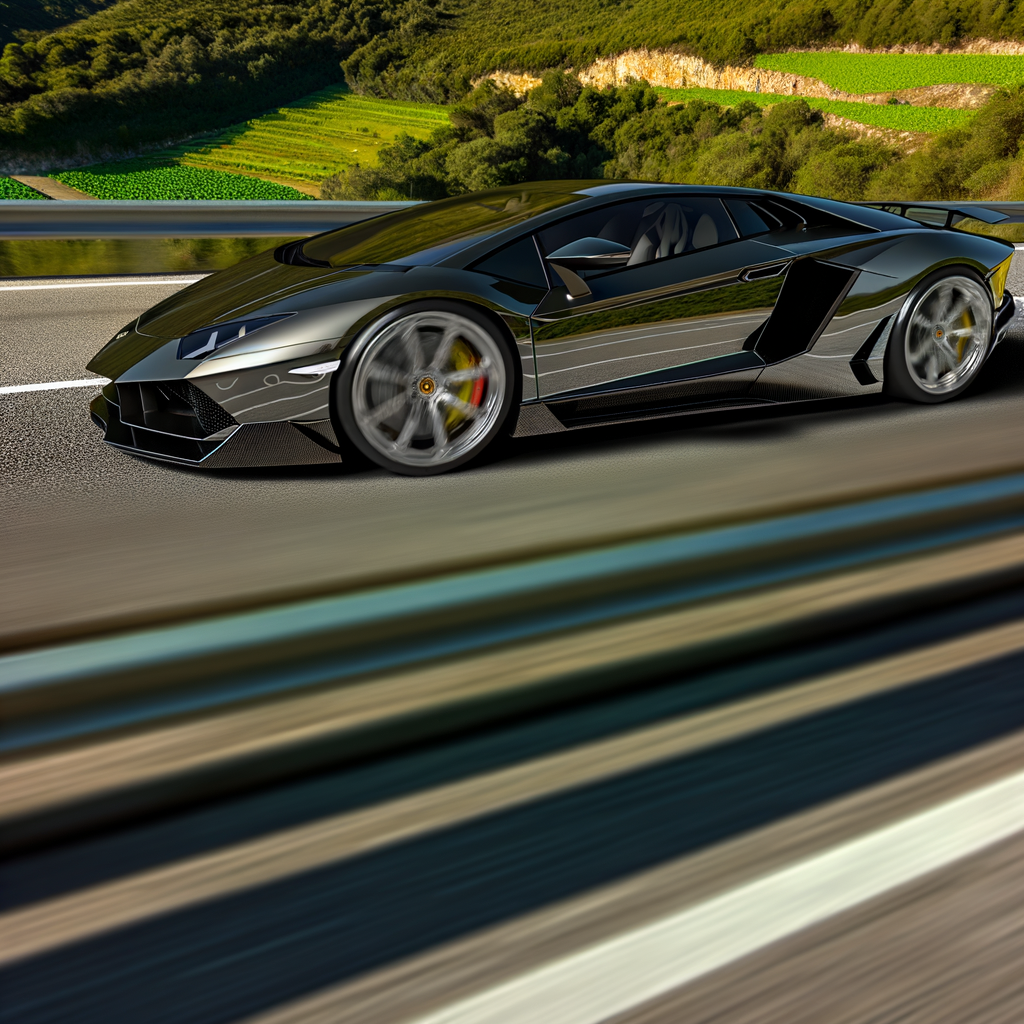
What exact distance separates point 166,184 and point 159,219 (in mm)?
36097

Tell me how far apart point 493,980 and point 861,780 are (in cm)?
76

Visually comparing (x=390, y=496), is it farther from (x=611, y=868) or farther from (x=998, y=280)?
(x=998, y=280)

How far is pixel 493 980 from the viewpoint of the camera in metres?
1.32

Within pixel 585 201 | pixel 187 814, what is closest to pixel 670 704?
pixel 187 814

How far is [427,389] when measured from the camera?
12.0 feet

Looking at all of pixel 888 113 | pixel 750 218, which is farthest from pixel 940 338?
pixel 888 113

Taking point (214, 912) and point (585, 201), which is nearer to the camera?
point (214, 912)

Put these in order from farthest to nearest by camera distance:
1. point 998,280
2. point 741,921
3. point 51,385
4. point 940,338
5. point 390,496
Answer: point 51,385, point 998,280, point 940,338, point 390,496, point 741,921

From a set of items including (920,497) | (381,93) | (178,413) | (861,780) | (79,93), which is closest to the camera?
(861,780)

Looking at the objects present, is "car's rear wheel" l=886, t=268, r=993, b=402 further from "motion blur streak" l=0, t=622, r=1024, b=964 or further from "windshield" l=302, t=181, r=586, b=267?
"motion blur streak" l=0, t=622, r=1024, b=964

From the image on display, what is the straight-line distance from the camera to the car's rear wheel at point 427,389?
11.7 ft

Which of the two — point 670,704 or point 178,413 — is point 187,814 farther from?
point 178,413

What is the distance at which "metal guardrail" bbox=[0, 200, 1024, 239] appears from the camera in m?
8.92

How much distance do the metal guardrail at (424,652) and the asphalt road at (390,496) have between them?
99 mm
